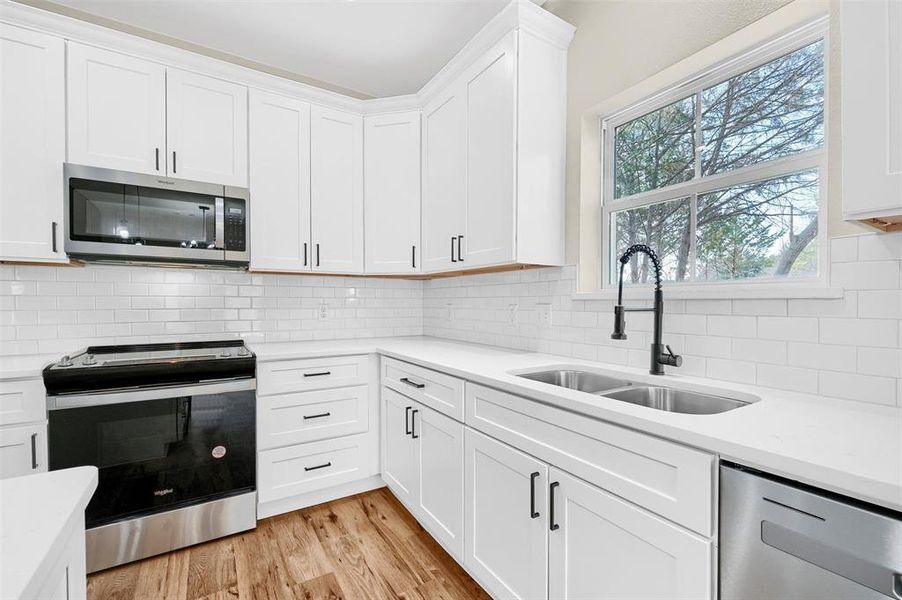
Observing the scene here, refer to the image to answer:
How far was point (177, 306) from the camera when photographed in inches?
102

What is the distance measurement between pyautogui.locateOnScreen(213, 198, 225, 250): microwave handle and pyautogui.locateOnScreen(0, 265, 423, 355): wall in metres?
0.41

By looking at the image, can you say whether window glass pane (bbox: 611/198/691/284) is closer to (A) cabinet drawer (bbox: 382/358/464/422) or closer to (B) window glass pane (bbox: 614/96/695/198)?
(B) window glass pane (bbox: 614/96/695/198)

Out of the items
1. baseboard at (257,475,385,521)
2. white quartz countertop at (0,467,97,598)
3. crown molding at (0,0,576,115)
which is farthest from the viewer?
baseboard at (257,475,385,521)

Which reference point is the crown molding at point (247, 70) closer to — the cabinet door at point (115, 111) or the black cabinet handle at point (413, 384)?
the cabinet door at point (115, 111)

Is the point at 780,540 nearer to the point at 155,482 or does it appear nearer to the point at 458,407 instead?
the point at 458,407

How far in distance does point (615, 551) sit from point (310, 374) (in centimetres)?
182

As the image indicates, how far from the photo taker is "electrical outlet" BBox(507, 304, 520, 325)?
2.46m

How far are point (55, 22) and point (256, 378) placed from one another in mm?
1998

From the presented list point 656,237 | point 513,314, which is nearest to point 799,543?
point 656,237

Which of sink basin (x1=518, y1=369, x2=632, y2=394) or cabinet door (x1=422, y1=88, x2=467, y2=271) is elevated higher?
cabinet door (x1=422, y1=88, x2=467, y2=271)

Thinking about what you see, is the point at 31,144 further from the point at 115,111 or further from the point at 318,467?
the point at 318,467

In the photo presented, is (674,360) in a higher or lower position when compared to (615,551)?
higher

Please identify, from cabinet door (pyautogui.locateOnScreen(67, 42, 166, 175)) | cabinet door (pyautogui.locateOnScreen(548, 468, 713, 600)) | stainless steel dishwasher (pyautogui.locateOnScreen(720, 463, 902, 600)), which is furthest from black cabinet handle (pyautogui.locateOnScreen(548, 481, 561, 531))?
cabinet door (pyautogui.locateOnScreen(67, 42, 166, 175))

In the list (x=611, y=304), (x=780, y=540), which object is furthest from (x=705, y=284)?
(x=780, y=540)
